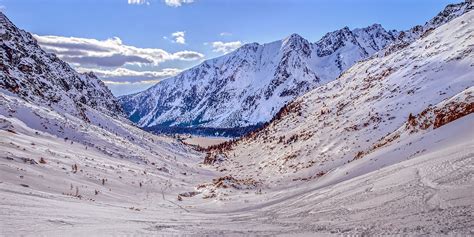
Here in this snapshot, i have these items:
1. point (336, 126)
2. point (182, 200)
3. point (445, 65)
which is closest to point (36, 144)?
point (182, 200)

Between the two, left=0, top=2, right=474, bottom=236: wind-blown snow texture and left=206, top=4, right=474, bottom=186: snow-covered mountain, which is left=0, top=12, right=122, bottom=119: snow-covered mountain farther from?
left=206, top=4, right=474, bottom=186: snow-covered mountain

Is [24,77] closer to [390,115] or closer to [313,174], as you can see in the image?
[313,174]

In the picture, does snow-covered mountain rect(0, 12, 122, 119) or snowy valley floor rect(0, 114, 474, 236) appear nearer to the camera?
snowy valley floor rect(0, 114, 474, 236)

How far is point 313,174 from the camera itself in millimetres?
41656

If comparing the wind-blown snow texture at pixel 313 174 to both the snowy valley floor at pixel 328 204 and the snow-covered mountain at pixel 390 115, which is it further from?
the snow-covered mountain at pixel 390 115

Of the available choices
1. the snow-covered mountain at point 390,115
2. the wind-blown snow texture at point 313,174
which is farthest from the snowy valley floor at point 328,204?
the snow-covered mountain at point 390,115

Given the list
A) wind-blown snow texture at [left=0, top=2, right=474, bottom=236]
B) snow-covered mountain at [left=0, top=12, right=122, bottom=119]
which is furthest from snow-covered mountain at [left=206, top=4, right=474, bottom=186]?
snow-covered mountain at [left=0, top=12, right=122, bottom=119]

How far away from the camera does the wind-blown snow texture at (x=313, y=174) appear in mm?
11961

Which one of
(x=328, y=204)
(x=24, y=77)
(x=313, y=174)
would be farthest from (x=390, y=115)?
(x=24, y=77)

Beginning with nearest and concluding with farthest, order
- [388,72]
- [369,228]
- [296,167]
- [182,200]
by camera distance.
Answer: [369,228] < [182,200] < [296,167] < [388,72]

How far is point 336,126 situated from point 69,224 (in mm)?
47471

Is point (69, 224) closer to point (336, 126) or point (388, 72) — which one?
point (336, 126)

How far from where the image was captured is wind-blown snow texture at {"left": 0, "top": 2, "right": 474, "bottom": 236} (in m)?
12.0

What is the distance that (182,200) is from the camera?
1209 inches
